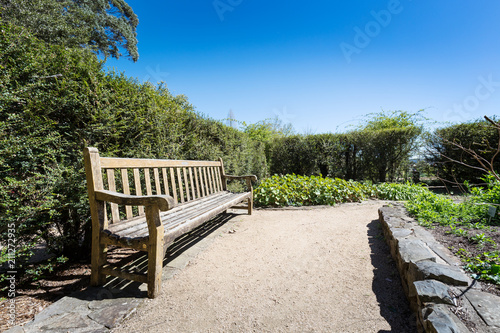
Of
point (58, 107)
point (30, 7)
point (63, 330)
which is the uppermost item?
point (30, 7)

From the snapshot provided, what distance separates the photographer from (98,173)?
1887 millimetres

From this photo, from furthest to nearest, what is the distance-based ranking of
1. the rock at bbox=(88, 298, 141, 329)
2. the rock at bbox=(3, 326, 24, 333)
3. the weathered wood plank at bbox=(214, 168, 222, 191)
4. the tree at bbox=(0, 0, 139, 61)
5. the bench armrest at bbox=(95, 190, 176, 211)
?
1. the tree at bbox=(0, 0, 139, 61)
2. the weathered wood plank at bbox=(214, 168, 222, 191)
3. the bench armrest at bbox=(95, 190, 176, 211)
4. the rock at bbox=(88, 298, 141, 329)
5. the rock at bbox=(3, 326, 24, 333)

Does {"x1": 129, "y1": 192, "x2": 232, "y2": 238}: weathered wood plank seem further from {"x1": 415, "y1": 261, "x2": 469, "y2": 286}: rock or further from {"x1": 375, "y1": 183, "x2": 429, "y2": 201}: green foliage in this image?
{"x1": 375, "y1": 183, "x2": 429, "y2": 201}: green foliage

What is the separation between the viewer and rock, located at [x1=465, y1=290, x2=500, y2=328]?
1208 millimetres

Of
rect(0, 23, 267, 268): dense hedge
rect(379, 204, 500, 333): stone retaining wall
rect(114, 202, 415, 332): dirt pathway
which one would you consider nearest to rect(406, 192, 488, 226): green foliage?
rect(114, 202, 415, 332): dirt pathway

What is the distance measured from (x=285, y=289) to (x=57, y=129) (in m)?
2.62

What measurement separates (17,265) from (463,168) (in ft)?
35.3

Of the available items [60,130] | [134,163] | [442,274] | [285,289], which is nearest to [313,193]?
[285,289]

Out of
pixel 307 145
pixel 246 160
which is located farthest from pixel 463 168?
pixel 246 160

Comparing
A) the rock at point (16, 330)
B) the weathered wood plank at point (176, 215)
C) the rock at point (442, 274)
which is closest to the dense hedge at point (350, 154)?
the weathered wood plank at point (176, 215)

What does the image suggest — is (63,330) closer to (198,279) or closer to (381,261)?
(198,279)

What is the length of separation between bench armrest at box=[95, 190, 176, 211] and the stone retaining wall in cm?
172

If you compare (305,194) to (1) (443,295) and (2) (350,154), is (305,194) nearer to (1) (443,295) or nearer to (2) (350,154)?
(1) (443,295)

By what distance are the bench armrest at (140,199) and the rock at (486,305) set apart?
6.45 feet
